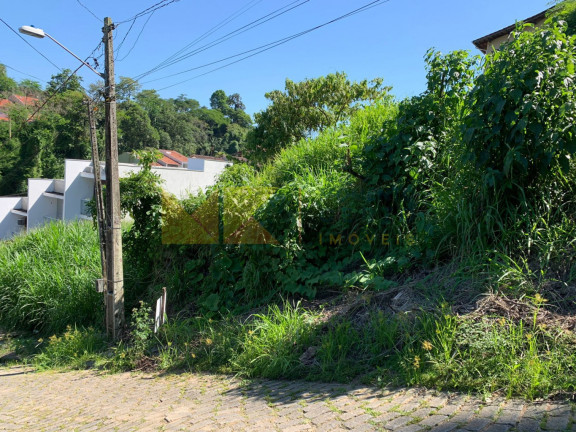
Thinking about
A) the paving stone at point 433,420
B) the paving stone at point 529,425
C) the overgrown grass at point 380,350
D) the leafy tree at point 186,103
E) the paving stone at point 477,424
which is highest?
the leafy tree at point 186,103

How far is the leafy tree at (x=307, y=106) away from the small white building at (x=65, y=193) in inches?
402

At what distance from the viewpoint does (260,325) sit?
18.9ft

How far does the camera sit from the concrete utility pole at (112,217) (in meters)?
7.89

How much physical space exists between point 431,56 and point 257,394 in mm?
5679

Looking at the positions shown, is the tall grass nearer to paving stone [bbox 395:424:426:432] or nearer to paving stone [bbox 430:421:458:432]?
paving stone [bbox 395:424:426:432]

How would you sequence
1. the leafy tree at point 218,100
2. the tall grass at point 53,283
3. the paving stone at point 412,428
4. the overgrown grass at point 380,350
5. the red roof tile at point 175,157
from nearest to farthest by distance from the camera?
the paving stone at point 412,428 < the overgrown grass at point 380,350 < the tall grass at point 53,283 < the red roof tile at point 175,157 < the leafy tree at point 218,100

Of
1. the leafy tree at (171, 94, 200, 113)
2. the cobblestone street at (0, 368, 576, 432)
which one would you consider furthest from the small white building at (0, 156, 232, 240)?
the leafy tree at (171, 94, 200, 113)

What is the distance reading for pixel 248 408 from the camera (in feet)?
13.9

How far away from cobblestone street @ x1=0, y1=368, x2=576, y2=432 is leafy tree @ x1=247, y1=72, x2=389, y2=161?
1263 centimetres

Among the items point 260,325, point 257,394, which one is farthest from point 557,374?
point 260,325

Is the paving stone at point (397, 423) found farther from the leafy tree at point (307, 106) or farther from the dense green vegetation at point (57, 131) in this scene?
the dense green vegetation at point (57, 131)

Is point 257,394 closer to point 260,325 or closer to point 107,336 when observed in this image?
point 260,325

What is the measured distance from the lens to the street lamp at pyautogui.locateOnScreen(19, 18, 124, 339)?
7883 mm

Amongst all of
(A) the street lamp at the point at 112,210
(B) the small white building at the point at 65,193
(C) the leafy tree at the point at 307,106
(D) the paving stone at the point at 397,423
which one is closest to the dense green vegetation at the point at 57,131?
(B) the small white building at the point at 65,193
